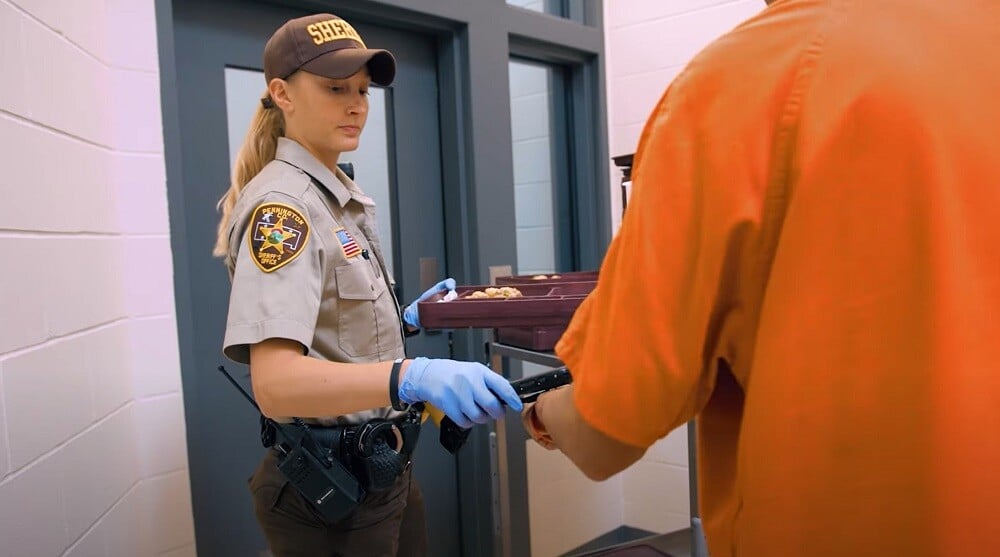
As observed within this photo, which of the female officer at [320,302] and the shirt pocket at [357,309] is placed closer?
the female officer at [320,302]

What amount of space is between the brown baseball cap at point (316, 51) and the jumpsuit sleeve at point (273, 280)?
25 cm

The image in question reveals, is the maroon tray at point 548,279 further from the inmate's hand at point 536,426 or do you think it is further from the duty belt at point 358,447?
the inmate's hand at point 536,426

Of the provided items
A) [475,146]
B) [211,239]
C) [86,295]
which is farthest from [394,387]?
[475,146]

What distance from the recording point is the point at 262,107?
49.8 inches

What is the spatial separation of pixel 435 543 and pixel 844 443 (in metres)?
1.86

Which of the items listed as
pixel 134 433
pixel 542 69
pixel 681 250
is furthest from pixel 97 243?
pixel 542 69

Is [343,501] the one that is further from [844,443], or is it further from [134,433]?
[844,443]

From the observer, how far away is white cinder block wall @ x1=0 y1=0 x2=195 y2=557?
3.45 feet

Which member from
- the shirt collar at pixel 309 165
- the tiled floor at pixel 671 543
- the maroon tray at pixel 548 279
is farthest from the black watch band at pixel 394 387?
the tiled floor at pixel 671 543

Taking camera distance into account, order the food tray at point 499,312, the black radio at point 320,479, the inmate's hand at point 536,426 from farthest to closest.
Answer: the food tray at point 499,312
the black radio at point 320,479
the inmate's hand at point 536,426

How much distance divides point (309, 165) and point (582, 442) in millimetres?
782

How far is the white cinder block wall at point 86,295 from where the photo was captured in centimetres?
105

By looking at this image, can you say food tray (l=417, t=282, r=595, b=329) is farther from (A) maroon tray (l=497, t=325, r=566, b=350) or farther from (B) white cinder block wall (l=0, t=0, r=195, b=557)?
(B) white cinder block wall (l=0, t=0, r=195, b=557)

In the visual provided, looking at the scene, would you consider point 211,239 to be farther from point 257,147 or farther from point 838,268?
point 838,268
